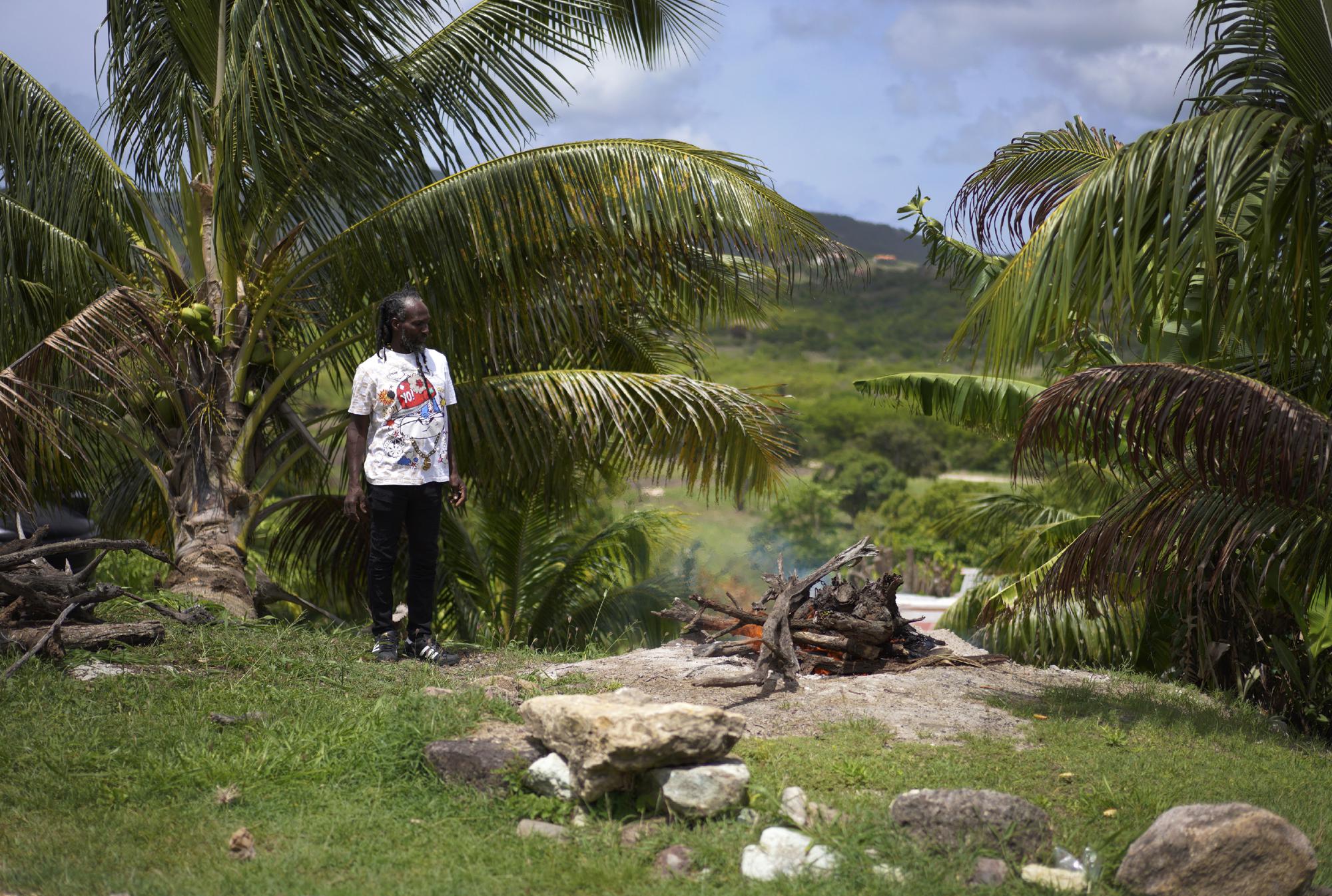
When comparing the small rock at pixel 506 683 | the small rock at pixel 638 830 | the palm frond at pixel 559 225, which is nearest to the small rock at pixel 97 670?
the small rock at pixel 506 683

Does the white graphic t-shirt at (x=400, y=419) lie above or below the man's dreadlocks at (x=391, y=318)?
below

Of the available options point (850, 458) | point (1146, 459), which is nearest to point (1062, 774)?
point (1146, 459)

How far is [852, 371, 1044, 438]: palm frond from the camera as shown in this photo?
970 centimetres

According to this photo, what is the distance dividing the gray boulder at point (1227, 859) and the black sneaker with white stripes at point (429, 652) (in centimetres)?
370

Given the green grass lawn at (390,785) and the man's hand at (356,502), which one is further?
the man's hand at (356,502)

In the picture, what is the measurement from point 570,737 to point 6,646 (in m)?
3.12

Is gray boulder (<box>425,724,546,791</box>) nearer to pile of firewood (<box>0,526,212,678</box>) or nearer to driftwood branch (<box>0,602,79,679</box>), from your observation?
driftwood branch (<box>0,602,79,679</box>)

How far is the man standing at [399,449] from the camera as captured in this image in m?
5.99

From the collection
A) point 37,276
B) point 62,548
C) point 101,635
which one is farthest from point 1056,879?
point 37,276

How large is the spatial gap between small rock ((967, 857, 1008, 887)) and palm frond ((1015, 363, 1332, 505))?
241 cm

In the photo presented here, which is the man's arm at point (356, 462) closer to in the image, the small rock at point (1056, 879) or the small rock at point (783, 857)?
the small rock at point (783, 857)

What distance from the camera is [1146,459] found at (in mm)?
5750

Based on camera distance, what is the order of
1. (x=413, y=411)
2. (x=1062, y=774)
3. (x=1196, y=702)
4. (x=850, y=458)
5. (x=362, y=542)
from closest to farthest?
1. (x=1062, y=774)
2. (x=413, y=411)
3. (x=1196, y=702)
4. (x=362, y=542)
5. (x=850, y=458)

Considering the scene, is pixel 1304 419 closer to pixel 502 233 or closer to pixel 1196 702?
pixel 1196 702
